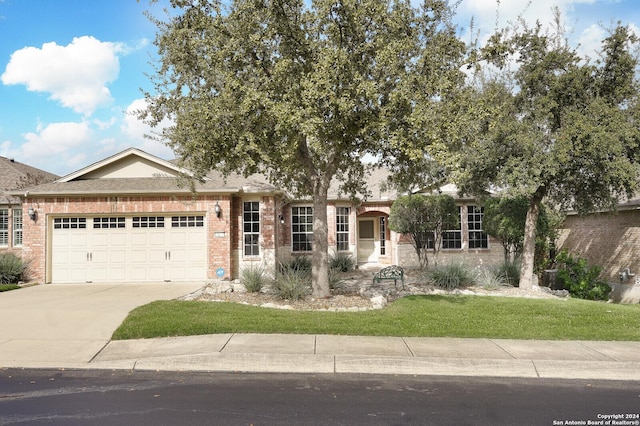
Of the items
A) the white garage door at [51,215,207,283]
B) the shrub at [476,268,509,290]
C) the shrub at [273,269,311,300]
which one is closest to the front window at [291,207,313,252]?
the white garage door at [51,215,207,283]

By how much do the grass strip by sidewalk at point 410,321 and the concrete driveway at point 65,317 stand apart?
0.65m

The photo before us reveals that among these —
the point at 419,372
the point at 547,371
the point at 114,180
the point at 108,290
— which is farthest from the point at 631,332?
the point at 114,180

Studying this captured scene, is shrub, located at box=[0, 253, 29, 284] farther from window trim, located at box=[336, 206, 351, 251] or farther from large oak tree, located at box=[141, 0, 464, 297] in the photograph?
window trim, located at box=[336, 206, 351, 251]

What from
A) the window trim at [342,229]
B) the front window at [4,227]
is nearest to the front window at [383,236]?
the window trim at [342,229]

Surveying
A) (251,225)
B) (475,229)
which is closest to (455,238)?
(475,229)

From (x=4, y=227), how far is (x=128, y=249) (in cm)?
701

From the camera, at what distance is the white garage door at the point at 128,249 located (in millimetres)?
15359

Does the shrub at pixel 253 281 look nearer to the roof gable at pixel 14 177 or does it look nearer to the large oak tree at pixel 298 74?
the large oak tree at pixel 298 74

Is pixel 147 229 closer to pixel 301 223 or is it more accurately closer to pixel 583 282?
pixel 301 223

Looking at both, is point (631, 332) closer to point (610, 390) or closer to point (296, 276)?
point (610, 390)

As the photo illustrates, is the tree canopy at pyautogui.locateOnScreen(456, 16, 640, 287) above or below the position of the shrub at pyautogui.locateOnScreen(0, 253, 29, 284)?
above

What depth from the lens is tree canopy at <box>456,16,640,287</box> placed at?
1144 centimetres

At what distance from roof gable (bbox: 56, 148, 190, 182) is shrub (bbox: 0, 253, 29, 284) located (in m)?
3.37

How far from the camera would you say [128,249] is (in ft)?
50.8
